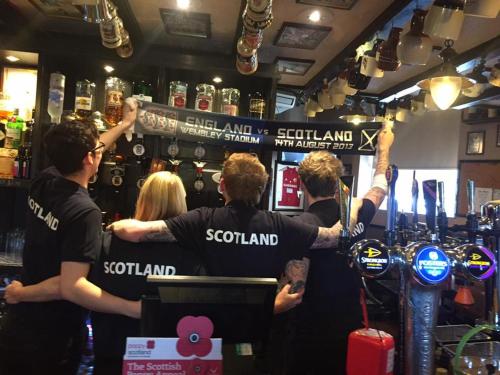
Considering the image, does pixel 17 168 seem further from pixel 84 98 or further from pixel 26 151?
pixel 84 98

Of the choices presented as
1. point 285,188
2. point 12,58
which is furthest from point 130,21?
point 285,188

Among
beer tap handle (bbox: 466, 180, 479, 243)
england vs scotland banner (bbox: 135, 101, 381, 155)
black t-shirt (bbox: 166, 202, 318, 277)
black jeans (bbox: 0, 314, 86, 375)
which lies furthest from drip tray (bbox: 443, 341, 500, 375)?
england vs scotland banner (bbox: 135, 101, 381, 155)

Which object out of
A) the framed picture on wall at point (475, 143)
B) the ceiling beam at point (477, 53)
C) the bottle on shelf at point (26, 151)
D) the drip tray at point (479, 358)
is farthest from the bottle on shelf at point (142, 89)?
the framed picture on wall at point (475, 143)

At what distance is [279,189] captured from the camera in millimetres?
3838

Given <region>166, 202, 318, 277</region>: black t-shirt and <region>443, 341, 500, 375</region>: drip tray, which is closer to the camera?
<region>443, 341, 500, 375</region>: drip tray

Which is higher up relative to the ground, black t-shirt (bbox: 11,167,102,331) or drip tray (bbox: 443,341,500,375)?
black t-shirt (bbox: 11,167,102,331)

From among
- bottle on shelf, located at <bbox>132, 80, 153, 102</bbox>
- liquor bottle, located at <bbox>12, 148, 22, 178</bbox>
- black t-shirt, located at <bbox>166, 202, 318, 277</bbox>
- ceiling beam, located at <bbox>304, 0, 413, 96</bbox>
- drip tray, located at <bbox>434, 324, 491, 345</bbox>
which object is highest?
ceiling beam, located at <bbox>304, 0, 413, 96</bbox>

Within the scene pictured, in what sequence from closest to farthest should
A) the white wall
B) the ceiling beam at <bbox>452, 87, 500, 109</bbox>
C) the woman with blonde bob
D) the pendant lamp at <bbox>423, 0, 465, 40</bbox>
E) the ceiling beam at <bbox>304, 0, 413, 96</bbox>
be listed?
the woman with blonde bob → the pendant lamp at <bbox>423, 0, 465, 40</bbox> → the ceiling beam at <bbox>304, 0, 413, 96</bbox> → the ceiling beam at <bbox>452, 87, 500, 109</bbox> → the white wall

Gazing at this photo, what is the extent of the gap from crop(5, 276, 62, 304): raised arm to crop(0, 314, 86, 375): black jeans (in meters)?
0.09

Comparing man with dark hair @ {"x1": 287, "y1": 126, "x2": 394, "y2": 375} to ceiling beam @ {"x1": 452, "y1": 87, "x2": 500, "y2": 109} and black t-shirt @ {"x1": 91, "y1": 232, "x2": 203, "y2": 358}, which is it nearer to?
black t-shirt @ {"x1": 91, "y1": 232, "x2": 203, "y2": 358}

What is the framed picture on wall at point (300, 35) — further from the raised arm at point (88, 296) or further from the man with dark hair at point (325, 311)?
the raised arm at point (88, 296)

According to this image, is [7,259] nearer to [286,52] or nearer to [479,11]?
[286,52]

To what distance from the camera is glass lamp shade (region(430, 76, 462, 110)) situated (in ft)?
9.56

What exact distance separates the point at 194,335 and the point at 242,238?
683 millimetres
